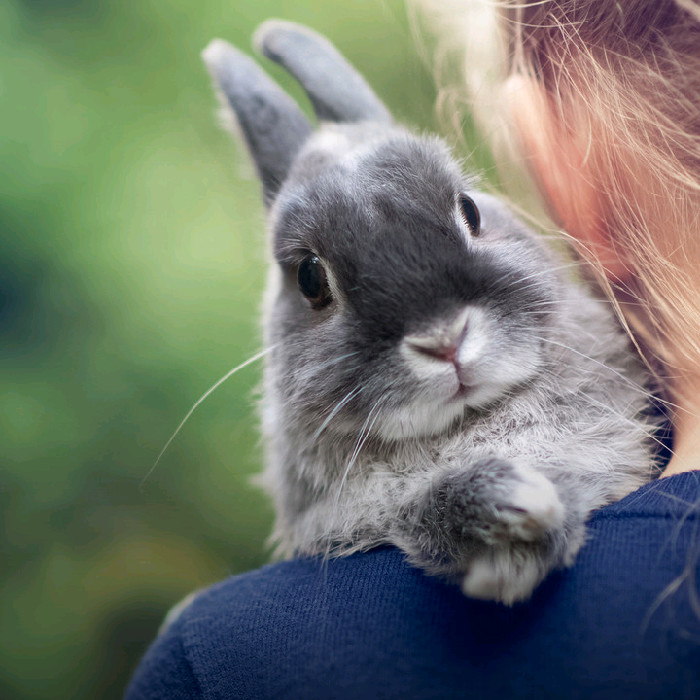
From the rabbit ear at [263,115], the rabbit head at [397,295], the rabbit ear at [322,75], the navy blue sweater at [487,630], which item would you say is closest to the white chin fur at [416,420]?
the rabbit head at [397,295]

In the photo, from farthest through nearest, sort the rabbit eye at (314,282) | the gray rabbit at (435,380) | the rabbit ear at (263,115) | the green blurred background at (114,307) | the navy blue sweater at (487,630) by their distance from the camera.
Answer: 1. the green blurred background at (114,307)
2. the rabbit ear at (263,115)
3. the rabbit eye at (314,282)
4. the gray rabbit at (435,380)
5. the navy blue sweater at (487,630)

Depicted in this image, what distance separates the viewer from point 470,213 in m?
0.98

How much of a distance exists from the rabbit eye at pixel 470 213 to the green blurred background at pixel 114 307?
1.11m

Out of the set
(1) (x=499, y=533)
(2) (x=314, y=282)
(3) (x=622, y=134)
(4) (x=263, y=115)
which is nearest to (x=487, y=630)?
(1) (x=499, y=533)

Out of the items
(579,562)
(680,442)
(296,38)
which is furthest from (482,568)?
(296,38)

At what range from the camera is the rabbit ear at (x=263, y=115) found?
49.9 inches

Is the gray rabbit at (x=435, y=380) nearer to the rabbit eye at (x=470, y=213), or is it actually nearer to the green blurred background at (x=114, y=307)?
the rabbit eye at (x=470, y=213)

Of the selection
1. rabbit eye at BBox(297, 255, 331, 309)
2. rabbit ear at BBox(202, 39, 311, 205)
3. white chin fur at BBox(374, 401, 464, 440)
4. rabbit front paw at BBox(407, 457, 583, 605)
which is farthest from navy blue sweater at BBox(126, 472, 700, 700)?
rabbit ear at BBox(202, 39, 311, 205)

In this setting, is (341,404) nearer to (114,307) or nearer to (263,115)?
(263,115)

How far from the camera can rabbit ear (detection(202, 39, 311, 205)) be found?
4.16 feet

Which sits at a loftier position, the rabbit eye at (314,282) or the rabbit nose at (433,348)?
the rabbit eye at (314,282)

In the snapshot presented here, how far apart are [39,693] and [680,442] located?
2.07 metres

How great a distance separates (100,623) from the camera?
6.85ft

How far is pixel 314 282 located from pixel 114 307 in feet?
4.35
